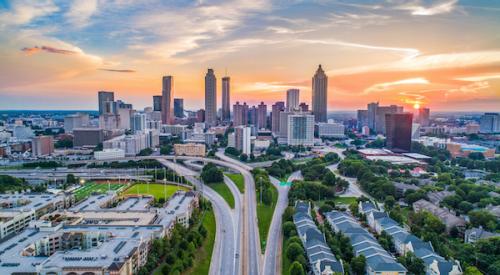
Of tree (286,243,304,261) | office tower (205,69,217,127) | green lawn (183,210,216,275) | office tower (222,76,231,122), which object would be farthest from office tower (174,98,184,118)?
tree (286,243,304,261)

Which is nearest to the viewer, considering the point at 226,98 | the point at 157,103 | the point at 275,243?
the point at 275,243

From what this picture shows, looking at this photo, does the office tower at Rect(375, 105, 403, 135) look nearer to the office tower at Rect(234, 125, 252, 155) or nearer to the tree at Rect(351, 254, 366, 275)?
the office tower at Rect(234, 125, 252, 155)

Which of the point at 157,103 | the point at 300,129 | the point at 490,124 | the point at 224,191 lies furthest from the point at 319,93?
the point at 224,191

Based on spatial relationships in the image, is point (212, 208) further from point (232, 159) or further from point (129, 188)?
point (232, 159)

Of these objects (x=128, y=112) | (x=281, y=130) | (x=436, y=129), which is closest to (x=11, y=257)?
(x=281, y=130)

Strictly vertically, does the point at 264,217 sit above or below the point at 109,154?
below

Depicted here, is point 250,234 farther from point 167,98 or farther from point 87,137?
point 167,98
